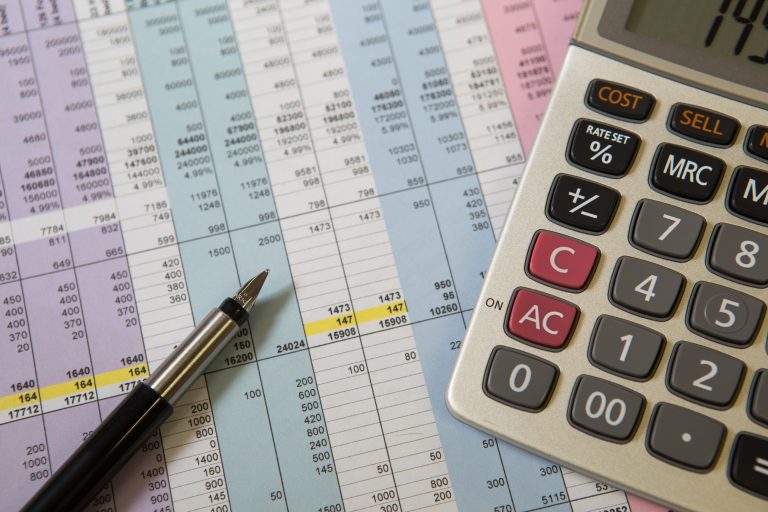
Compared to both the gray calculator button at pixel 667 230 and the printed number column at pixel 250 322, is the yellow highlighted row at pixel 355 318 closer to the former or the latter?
the printed number column at pixel 250 322

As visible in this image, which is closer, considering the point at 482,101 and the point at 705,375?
the point at 705,375

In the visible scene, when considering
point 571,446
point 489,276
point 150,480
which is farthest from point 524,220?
point 150,480

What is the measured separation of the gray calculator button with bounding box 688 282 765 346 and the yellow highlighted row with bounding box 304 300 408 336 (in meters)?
0.19

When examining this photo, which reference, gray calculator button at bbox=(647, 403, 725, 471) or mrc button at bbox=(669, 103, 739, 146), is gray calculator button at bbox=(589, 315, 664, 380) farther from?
mrc button at bbox=(669, 103, 739, 146)

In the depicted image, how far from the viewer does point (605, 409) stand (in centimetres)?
44

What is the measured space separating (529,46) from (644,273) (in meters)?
0.22

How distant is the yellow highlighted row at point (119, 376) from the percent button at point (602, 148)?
160mm

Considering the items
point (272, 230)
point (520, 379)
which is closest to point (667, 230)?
point (520, 379)

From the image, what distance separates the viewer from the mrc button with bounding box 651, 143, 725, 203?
0.46 metres

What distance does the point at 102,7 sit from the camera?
58cm

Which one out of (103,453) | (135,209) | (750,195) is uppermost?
(750,195)

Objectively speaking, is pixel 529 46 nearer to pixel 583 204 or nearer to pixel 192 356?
pixel 583 204

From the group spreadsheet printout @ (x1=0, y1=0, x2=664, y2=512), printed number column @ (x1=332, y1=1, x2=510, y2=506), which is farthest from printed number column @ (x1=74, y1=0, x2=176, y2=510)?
printed number column @ (x1=332, y1=1, x2=510, y2=506)

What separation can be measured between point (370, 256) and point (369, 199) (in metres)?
0.04
